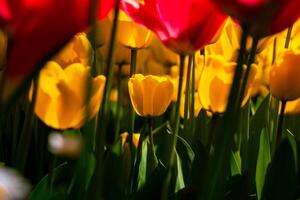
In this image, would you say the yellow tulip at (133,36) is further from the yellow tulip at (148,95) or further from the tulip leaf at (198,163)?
the tulip leaf at (198,163)

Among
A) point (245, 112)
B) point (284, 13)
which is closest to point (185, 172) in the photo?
point (245, 112)

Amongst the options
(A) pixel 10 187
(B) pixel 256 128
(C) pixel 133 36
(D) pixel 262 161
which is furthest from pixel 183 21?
(B) pixel 256 128

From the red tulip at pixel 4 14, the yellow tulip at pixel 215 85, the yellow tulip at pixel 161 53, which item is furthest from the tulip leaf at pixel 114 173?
the yellow tulip at pixel 161 53

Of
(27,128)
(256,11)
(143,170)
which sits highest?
(256,11)

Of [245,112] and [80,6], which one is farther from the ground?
[80,6]

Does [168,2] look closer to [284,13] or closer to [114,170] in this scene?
[284,13]

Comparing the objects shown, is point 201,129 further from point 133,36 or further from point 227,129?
point 227,129

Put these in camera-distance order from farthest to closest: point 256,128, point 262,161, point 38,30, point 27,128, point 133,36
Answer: point 256,128
point 133,36
point 262,161
point 27,128
point 38,30
